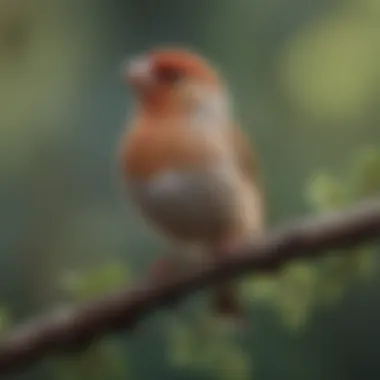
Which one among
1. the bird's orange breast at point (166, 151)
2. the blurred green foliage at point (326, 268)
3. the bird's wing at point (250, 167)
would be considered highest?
the bird's orange breast at point (166, 151)

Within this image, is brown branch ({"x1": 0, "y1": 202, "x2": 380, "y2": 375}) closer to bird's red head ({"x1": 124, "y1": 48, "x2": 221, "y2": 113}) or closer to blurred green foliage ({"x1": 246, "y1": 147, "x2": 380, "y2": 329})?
blurred green foliage ({"x1": 246, "y1": 147, "x2": 380, "y2": 329})

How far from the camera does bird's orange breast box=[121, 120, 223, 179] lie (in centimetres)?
126

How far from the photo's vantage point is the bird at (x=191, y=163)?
1256 millimetres

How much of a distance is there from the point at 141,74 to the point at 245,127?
11 cm

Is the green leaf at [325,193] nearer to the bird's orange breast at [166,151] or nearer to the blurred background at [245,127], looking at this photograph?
the blurred background at [245,127]

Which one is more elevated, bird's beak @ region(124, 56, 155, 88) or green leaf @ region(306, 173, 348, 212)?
bird's beak @ region(124, 56, 155, 88)

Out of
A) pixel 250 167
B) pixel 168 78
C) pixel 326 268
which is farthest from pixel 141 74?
pixel 326 268

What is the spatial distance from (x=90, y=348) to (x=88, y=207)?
0.46 feet

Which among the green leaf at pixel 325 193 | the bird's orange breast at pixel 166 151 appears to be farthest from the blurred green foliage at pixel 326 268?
the bird's orange breast at pixel 166 151

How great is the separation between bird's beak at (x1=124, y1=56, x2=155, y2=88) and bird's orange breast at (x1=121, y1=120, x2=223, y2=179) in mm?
41

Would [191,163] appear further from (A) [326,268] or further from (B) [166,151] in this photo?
(A) [326,268]

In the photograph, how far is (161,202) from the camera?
1.26 metres

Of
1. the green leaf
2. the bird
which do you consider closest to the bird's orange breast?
the bird

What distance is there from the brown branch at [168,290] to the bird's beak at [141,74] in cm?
18
